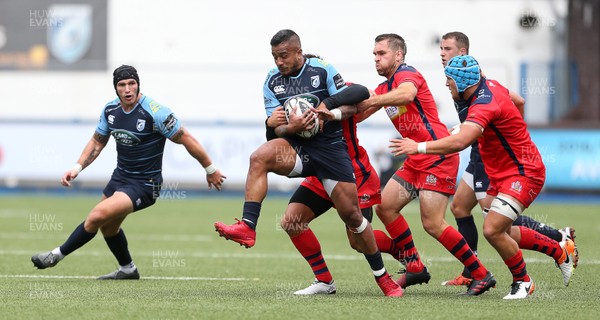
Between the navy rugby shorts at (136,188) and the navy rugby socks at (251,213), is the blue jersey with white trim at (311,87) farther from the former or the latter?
the navy rugby shorts at (136,188)

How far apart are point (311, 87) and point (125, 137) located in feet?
8.08

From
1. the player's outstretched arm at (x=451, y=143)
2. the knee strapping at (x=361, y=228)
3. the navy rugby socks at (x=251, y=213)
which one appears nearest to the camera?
the player's outstretched arm at (x=451, y=143)

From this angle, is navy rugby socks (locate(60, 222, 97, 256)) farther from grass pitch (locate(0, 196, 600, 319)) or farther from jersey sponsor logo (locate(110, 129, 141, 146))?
jersey sponsor logo (locate(110, 129, 141, 146))

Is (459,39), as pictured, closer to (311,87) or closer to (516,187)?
(516,187)

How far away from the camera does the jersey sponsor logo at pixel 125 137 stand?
10460 millimetres

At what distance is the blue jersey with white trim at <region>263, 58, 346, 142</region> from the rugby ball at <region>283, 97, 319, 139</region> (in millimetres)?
124

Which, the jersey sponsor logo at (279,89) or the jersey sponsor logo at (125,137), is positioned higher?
the jersey sponsor logo at (279,89)

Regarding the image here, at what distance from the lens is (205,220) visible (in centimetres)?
1845

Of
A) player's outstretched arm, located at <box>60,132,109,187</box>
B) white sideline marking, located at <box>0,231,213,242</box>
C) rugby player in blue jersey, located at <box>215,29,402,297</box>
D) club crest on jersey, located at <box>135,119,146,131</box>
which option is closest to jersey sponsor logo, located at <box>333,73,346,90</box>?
rugby player in blue jersey, located at <box>215,29,402,297</box>

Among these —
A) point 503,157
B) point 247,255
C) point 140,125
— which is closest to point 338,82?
point 503,157

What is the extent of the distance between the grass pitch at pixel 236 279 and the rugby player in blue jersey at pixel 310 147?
633 millimetres

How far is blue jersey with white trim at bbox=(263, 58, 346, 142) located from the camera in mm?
8820

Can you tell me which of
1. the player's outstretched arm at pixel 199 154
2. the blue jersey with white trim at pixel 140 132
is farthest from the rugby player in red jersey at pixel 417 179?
the blue jersey with white trim at pixel 140 132

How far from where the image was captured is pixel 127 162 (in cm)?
1060
